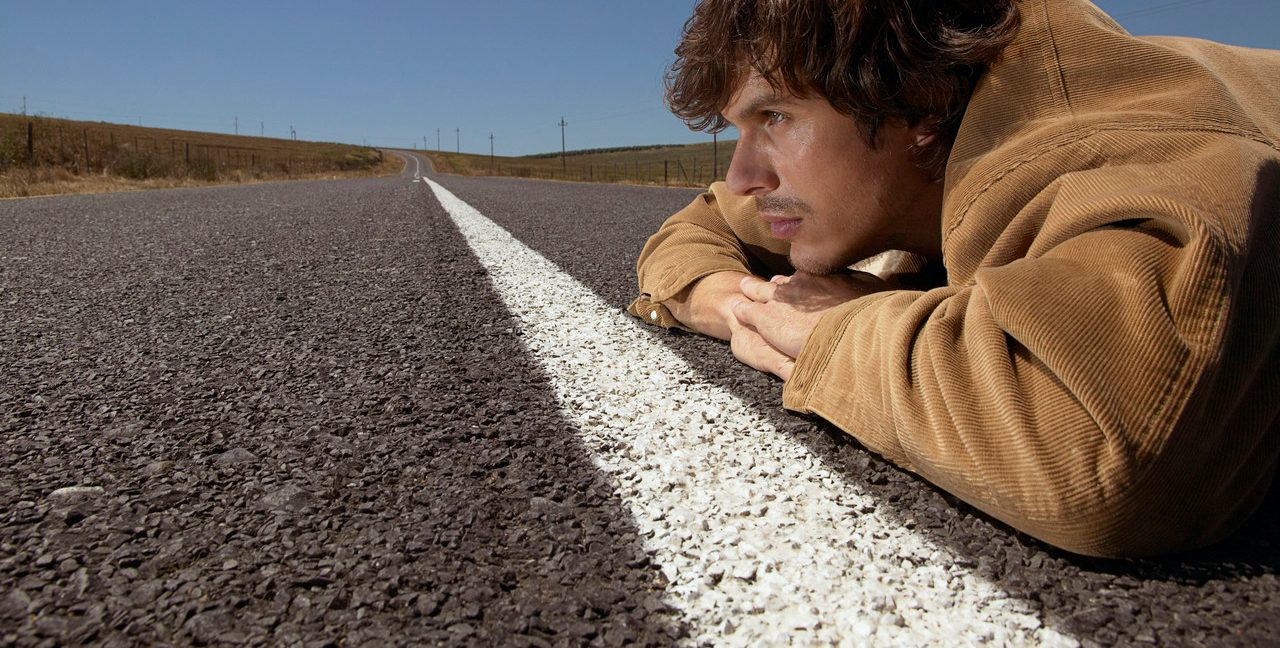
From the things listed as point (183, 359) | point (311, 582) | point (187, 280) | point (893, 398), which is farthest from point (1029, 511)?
point (187, 280)

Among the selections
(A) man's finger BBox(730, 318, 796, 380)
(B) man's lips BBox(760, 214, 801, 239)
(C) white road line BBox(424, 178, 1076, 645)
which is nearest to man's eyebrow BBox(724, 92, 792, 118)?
(B) man's lips BBox(760, 214, 801, 239)

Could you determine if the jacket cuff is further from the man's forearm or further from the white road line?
the white road line

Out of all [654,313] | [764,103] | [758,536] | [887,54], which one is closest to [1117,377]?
[758,536]

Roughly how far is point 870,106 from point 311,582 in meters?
1.42

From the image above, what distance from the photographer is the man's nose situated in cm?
183

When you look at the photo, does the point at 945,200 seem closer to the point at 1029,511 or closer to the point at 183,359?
the point at 1029,511

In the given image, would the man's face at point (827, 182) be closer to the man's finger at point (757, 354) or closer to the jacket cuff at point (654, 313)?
the man's finger at point (757, 354)

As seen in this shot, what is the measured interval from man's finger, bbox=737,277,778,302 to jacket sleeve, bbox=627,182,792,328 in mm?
217

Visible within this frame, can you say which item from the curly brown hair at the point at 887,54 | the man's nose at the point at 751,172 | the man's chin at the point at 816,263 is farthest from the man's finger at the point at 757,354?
the curly brown hair at the point at 887,54

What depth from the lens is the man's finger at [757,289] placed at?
6.07ft

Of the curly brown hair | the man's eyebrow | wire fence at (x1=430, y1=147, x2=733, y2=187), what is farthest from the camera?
wire fence at (x1=430, y1=147, x2=733, y2=187)

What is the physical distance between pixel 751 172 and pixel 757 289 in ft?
0.96

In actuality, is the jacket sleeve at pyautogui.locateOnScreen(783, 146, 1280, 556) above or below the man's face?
below

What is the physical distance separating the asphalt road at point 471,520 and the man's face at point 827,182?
0.39 metres
